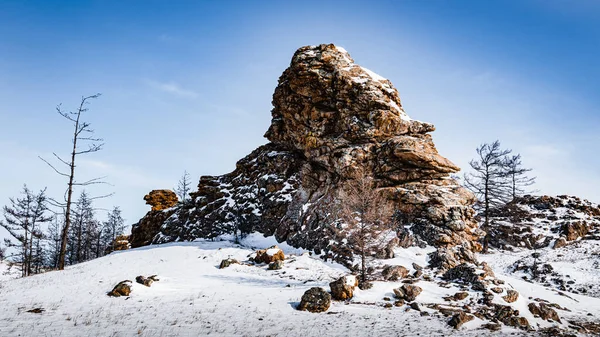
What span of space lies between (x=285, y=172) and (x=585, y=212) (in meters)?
31.9

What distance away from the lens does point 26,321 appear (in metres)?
9.67

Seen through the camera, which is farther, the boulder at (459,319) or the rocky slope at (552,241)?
the rocky slope at (552,241)

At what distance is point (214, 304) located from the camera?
12438 millimetres

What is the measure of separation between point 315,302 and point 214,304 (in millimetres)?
4154

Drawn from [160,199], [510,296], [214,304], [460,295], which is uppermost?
[160,199]

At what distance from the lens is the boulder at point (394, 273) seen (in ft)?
53.2

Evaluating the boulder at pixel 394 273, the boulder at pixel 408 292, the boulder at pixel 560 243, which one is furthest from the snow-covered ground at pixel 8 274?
the boulder at pixel 560 243

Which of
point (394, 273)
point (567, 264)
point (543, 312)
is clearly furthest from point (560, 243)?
point (394, 273)

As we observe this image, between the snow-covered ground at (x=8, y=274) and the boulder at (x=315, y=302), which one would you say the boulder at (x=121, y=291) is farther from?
the snow-covered ground at (x=8, y=274)

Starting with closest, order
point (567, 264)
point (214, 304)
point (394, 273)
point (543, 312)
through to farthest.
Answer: point (543, 312)
point (214, 304)
point (394, 273)
point (567, 264)

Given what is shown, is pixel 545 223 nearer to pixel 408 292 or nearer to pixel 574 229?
pixel 574 229

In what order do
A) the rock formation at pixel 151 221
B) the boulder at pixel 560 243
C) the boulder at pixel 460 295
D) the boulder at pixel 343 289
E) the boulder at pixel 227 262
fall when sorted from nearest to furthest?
the boulder at pixel 343 289
the boulder at pixel 460 295
the boulder at pixel 227 262
the boulder at pixel 560 243
the rock formation at pixel 151 221

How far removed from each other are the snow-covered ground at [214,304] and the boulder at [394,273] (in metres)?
1.34

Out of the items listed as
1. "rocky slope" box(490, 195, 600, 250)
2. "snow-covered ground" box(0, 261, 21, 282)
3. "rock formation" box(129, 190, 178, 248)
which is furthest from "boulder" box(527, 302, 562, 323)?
"snow-covered ground" box(0, 261, 21, 282)
